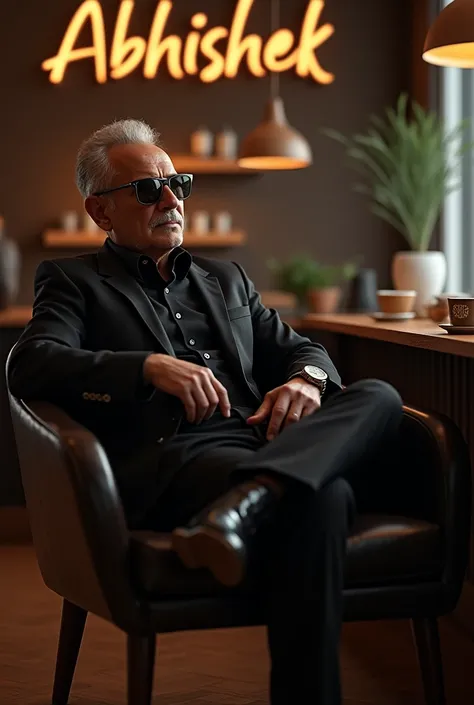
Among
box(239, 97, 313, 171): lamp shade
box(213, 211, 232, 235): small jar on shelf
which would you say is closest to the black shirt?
box(239, 97, 313, 171): lamp shade

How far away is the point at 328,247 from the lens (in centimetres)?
690

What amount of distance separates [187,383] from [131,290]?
17.1 inches

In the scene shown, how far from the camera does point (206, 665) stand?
2.80 metres

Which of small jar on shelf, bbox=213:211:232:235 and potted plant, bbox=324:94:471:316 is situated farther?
small jar on shelf, bbox=213:211:232:235

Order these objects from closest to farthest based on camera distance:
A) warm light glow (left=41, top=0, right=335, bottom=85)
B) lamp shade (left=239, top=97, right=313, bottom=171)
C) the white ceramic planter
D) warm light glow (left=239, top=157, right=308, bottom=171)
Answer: the white ceramic planter < lamp shade (left=239, top=97, right=313, bottom=171) < warm light glow (left=239, top=157, right=308, bottom=171) < warm light glow (left=41, top=0, right=335, bottom=85)

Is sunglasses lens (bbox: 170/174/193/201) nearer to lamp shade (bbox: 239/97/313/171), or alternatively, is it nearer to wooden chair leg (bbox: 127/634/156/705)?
wooden chair leg (bbox: 127/634/156/705)

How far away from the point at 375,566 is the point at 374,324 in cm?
124

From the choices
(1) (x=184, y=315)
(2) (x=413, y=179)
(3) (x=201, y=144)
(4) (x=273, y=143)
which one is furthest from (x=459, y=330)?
(3) (x=201, y=144)

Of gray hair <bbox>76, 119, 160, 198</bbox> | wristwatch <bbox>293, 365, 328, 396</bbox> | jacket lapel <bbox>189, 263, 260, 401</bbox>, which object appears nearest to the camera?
wristwatch <bbox>293, 365, 328, 396</bbox>

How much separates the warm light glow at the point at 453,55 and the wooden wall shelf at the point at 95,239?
3489 millimetres

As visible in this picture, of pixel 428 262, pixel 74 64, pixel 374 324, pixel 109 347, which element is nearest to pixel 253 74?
pixel 74 64

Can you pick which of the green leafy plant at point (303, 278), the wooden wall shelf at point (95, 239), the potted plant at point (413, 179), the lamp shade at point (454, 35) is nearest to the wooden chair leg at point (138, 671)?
the lamp shade at point (454, 35)

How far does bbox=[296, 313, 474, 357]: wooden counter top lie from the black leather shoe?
62 centimetres

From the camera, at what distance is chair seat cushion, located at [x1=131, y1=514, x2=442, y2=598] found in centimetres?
193
